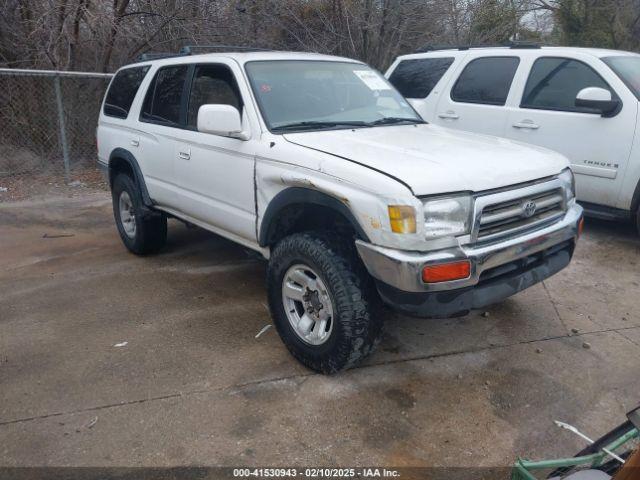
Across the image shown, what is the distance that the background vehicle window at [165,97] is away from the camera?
15.1 feet

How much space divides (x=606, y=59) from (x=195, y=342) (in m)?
4.83

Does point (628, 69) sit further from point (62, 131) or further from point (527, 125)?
point (62, 131)

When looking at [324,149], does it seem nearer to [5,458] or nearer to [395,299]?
[395,299]

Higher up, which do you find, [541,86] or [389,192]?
[541,86]

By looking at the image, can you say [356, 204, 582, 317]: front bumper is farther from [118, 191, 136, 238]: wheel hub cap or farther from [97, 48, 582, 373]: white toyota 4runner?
[118, 191, 136, 238]: wheel hub cap

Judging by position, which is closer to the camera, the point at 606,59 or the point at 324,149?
the point at 324,149

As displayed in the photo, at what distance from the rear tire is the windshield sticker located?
2.19m

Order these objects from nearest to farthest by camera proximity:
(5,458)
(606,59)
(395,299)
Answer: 1. (5,458)
2. (395,299)
3. (606,59)

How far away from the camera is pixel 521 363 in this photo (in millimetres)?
3582

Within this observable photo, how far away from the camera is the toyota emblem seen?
3.19m

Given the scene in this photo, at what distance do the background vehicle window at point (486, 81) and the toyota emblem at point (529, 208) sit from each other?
3459mm

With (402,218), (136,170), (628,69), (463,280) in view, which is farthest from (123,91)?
(628,69)

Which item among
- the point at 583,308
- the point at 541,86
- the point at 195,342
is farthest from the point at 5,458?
the point at 541,86

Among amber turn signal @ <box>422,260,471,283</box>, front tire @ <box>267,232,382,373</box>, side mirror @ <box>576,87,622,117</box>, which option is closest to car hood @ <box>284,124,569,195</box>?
amber turn signal @ <box>422,260,471,283</box>
